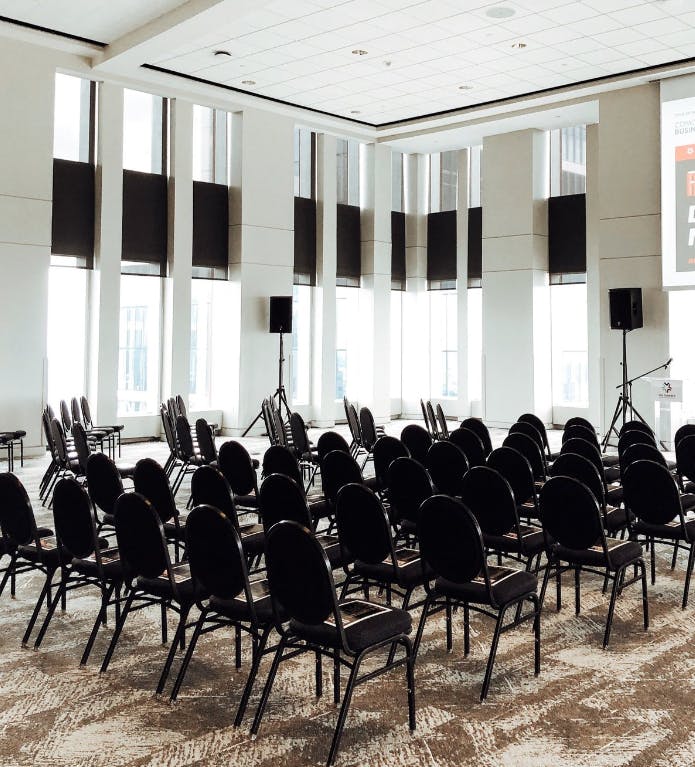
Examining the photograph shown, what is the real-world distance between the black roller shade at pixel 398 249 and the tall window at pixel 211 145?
390 cm

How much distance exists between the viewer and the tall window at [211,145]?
13.2m

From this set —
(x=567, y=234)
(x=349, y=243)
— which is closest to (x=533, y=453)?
(x=567, y=234)

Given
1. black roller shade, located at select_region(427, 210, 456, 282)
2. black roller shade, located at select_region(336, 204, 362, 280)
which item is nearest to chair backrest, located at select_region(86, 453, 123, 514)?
black roller shade, located at select_region(336, 204, 362, 280)

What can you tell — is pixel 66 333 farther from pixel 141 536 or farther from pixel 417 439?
pixel 141 536

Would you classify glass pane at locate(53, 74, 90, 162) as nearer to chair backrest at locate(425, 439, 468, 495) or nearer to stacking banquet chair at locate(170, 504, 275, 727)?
chair backrest at locate(425, 439, 468, 495)

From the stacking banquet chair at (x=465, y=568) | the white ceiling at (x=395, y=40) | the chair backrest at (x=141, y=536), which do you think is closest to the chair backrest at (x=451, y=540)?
the stacking banquet chair at (x=465, y=568)

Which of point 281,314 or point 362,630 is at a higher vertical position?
point 281,314

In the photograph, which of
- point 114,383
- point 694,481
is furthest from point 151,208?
point 694,481

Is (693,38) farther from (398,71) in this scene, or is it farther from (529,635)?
(529,635)

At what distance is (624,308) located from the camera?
435 inches

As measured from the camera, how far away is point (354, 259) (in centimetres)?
1530

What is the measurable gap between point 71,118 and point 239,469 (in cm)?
790

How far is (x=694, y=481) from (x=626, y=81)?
727 cm

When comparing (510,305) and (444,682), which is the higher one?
(510,305)
